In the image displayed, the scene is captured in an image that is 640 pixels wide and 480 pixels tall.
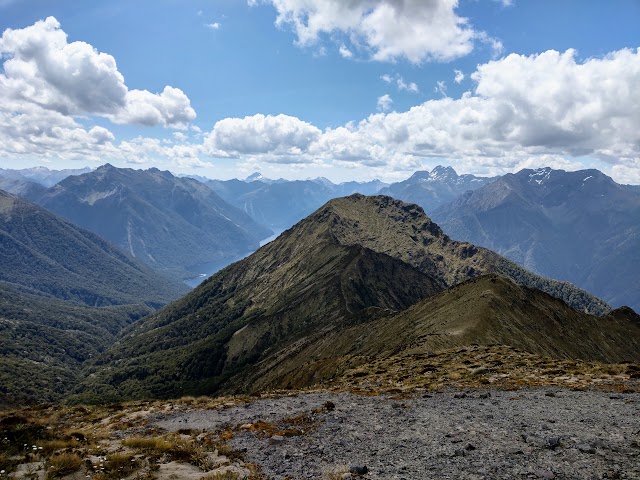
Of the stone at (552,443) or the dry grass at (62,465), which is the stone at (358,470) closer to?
the stone at (552,443)

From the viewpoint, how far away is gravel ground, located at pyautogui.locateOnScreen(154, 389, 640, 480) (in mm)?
17984

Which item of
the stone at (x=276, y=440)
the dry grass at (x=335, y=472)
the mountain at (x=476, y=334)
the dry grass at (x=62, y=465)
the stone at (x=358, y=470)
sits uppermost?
the mountain at (x=476, y=334)

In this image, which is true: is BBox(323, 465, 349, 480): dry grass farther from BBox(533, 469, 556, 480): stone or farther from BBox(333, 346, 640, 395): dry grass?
BBox(333, 346, 640, 395): dry grass

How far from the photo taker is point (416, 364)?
193ft

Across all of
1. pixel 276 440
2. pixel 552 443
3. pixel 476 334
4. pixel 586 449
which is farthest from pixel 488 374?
pixel 476 334

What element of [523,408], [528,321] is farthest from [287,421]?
[528,321]

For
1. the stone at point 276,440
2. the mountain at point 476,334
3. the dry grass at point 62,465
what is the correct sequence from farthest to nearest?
the mountain at point 476,334 → the stone at point 276,440 → the dry grass at point 62,465

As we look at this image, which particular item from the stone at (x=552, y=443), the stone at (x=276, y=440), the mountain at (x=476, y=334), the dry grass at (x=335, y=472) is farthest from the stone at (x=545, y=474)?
the mountain at (x=476, y=334)

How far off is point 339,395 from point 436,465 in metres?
19.4

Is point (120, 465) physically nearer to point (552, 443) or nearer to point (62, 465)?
point (62, 465)

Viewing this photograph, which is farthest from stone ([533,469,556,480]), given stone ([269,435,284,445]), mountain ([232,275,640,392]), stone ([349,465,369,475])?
mountain ([232,275,640,392])

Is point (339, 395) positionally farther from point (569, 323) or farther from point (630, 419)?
point (569, 323)

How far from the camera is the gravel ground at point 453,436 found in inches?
708

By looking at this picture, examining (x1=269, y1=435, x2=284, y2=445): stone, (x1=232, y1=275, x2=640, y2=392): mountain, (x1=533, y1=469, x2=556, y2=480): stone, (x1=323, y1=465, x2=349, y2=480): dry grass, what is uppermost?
(x1=232, y1=275, x2=640, y2=392): mountain
